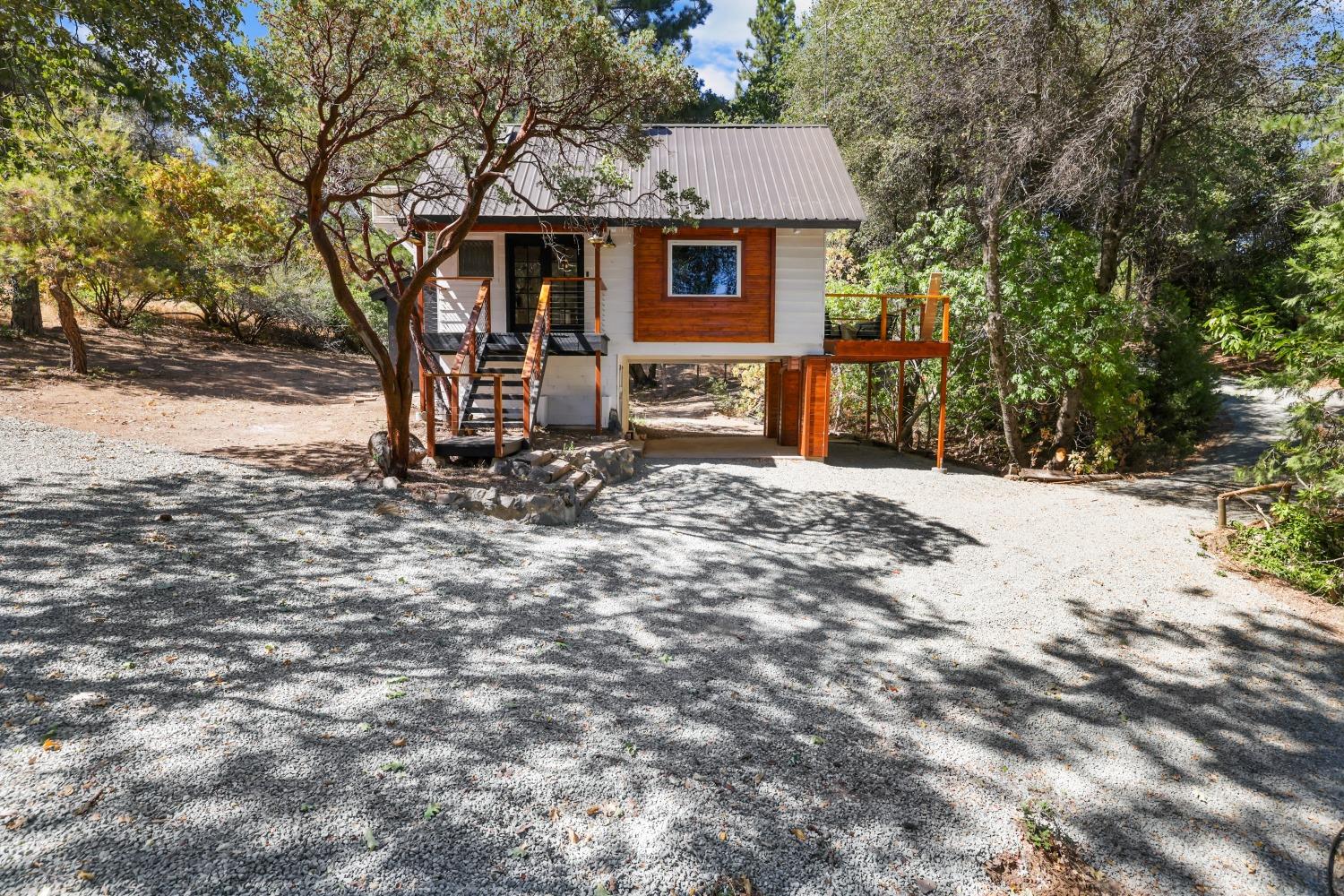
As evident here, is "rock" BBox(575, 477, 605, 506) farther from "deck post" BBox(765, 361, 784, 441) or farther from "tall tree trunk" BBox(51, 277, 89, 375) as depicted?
"tall tree trunk" BBox(51, 277, 89, 375)

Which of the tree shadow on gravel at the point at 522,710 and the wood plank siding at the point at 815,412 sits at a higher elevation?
the wood plank siding at the point at 815,412

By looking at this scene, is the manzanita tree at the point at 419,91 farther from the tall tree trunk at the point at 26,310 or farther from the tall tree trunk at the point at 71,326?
the tall tree trunk at the point at 26,310

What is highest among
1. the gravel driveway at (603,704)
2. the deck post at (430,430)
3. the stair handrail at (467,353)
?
the stair handrail at (467,353)

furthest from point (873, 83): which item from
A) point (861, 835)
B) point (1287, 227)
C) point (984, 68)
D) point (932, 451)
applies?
point (861, 835)

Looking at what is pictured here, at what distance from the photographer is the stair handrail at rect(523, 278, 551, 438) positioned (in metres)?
10.6

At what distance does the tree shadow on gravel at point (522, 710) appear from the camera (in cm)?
356

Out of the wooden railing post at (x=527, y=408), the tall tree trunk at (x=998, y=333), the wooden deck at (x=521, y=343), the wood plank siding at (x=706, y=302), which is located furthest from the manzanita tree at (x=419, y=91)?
the tall tree trunk at (x=998, y=333)

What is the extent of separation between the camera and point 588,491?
987 centimetres

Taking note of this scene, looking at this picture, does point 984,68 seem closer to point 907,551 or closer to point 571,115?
point 571,115

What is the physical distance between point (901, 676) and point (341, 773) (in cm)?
394

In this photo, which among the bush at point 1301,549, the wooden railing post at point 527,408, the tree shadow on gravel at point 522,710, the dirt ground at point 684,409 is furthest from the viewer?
the dirt ground at point 684,409

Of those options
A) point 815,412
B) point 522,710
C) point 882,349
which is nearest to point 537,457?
point 815,412

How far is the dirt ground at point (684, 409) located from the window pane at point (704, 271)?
3440mm

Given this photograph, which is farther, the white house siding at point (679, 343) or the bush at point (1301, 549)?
the white house siding at point (679, 343)
